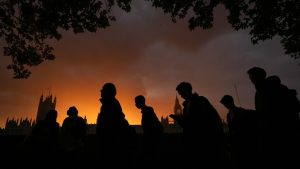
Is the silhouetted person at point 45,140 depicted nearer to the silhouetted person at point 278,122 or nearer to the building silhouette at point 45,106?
the silhouetted person at point 278,122

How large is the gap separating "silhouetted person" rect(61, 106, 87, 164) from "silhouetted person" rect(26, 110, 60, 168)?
0.84 feet

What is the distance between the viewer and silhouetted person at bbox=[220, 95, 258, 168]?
4.27m

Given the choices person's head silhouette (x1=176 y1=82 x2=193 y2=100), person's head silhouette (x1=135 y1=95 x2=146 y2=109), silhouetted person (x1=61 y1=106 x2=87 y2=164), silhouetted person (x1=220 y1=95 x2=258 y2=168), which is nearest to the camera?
person's head silhouette (x1=176 y1=82 x2=193 y2=100)

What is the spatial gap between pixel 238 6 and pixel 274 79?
7175 millimetres

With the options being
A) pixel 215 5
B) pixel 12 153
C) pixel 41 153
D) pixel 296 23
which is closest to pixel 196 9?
pixel 215 5

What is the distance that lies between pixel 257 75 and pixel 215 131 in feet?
3.61

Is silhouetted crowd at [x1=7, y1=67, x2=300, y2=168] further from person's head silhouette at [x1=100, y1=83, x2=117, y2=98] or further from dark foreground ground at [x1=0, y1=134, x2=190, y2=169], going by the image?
dark foreground ground at [x1=0, y1=134, x2=190, y2=169]

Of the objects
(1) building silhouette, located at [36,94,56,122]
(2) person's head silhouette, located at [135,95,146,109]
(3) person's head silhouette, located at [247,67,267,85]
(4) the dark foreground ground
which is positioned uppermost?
(1) building silhouette, located at [36,94,56,122]

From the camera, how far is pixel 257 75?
11.6 ft

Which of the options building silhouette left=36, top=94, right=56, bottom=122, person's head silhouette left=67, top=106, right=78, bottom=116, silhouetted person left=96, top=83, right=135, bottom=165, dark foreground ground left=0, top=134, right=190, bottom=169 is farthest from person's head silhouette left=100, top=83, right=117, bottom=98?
building silhouette left=36, top=94, right=56, bottom=122

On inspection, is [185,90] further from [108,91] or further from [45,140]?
[45,140]

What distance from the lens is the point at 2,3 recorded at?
9836mm

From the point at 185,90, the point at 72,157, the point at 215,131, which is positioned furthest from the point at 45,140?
the point at 215,131

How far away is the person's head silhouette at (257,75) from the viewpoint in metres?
3.50
